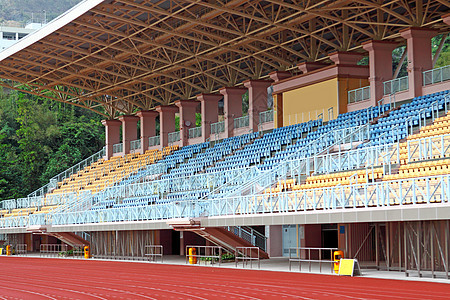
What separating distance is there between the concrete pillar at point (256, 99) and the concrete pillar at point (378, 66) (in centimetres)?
1138

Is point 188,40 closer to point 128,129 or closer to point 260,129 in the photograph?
point 260,129

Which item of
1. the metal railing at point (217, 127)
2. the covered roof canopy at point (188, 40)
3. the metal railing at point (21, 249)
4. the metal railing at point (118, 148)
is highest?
the covered roof canopy at point (188, 40)

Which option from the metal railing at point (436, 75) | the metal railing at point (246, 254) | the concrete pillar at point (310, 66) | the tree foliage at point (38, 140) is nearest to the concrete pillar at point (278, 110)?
the concrete pillar at point (310, 66)

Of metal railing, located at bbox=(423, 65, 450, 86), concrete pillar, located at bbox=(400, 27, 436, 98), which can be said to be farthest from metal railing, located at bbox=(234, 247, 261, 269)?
metal railing, located at bbox=(423, 65, 450, 86)

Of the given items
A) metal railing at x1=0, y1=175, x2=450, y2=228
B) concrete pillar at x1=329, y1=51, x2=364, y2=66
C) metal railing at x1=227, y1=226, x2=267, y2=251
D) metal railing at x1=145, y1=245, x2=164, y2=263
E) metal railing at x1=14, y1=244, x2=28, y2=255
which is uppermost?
concrete pillar at x1=329, y1=51, x2=364, y2=66

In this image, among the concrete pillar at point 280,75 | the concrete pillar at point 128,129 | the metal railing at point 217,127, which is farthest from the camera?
the concrete pillar at point 128,129

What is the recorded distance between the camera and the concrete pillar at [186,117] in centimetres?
5550

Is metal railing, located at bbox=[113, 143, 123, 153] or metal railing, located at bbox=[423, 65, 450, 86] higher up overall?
metal railing, located at bbox=[423, 65, 450, 86]

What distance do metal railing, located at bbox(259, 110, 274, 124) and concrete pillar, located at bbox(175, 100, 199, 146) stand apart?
31.4ft

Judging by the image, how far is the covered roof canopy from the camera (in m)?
37.3

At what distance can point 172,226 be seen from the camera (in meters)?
32.7

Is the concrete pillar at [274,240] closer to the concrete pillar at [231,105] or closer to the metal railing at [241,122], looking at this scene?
the metal railing at [241,122]

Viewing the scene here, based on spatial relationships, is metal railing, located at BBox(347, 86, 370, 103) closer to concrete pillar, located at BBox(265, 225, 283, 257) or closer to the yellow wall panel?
the yellow wall panel

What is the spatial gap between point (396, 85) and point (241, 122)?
1512 centimetres
